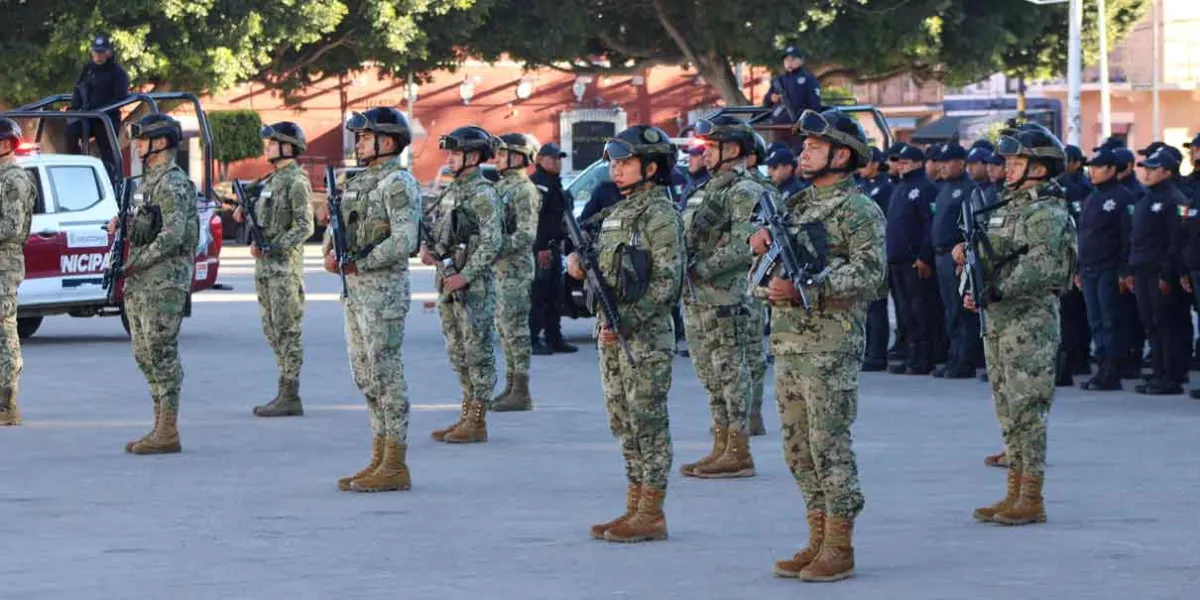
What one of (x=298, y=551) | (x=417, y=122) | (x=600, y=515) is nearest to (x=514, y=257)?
(x=600, y=515)

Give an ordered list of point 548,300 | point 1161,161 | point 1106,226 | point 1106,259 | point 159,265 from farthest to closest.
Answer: point 548,300 → point 1106,259 → point 1106,226 → point 1161,161 → point 159,265

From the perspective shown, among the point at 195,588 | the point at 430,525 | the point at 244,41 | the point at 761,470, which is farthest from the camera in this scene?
the point at 244,41

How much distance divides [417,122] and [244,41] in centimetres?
2132

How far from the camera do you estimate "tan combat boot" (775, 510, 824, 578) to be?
859 centimetres

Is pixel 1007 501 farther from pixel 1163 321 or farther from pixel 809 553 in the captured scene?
pixel 1163 321

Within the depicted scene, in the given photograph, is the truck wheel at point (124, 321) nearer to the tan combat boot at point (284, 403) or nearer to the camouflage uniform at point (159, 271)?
the tan combat boot at point (284, 403)

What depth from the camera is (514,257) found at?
48.7 ft

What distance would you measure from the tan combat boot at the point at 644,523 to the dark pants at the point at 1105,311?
25.7 ft

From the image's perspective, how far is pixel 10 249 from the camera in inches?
551

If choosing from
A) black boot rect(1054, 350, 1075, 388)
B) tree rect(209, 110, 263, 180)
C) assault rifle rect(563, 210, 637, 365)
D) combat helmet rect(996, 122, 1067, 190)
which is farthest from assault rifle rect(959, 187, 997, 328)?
tree rect(209, 110, 263, 180)

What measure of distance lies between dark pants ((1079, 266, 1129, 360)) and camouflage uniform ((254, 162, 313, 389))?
20.2 feet

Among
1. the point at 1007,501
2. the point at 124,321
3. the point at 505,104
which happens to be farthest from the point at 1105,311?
the point at 505,104

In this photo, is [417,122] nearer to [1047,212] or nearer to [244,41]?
[244,41]

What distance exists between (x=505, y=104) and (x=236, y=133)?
9788 mm
